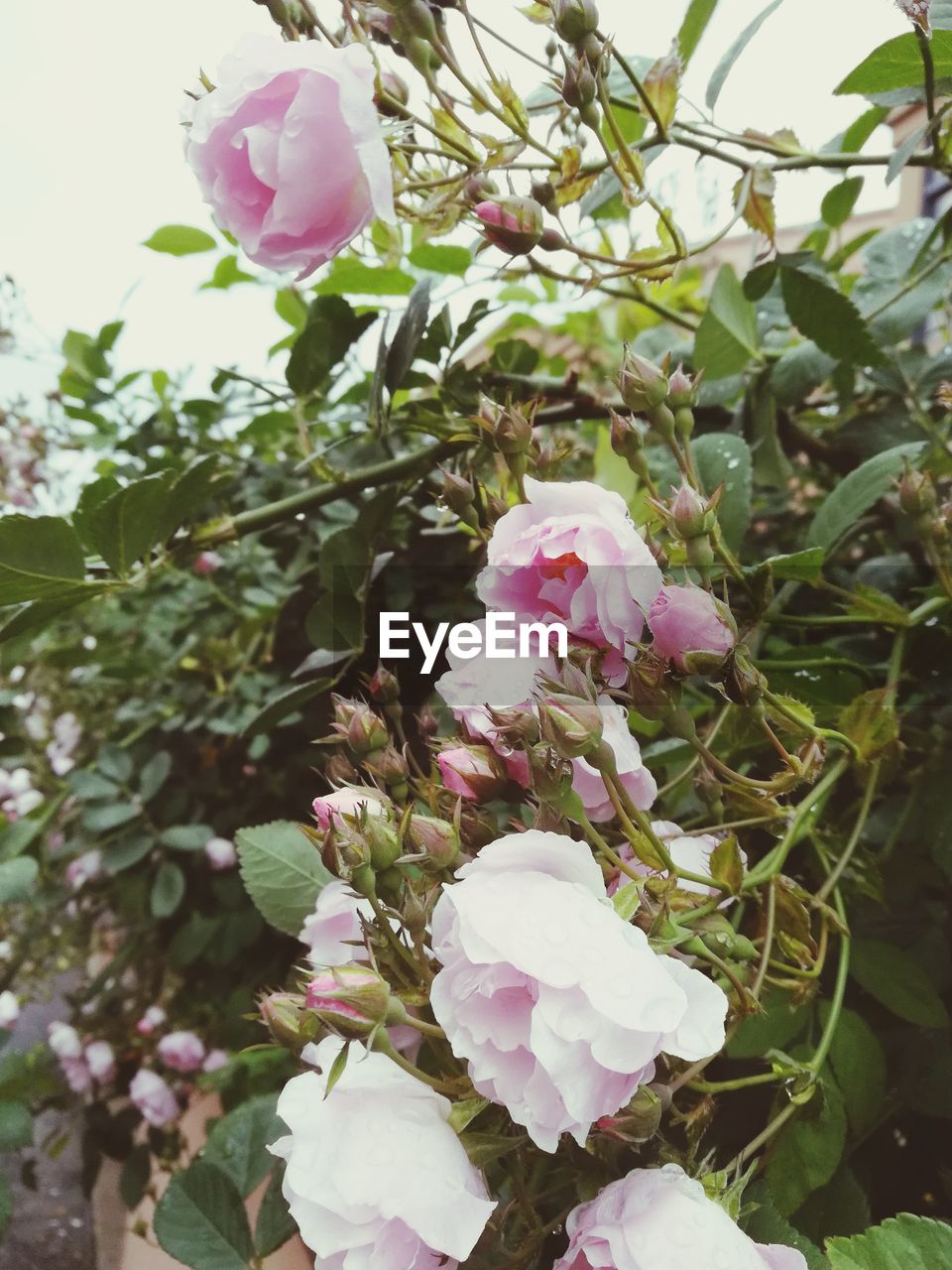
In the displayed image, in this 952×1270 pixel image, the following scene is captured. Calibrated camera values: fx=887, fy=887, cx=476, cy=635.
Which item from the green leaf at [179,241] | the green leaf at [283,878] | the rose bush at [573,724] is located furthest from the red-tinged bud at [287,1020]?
the green leaf at [179,241]

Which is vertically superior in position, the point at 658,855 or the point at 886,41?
the point at 886,41

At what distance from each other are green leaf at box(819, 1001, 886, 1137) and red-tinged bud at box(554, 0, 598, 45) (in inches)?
13.8

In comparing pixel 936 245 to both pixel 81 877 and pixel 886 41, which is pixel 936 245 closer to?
pixel 886 41

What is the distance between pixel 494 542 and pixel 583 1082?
14 cm

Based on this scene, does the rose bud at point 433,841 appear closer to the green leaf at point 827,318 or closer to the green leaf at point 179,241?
the green leaf at point 827,318

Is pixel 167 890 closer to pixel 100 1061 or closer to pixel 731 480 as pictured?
pixel 100 1061

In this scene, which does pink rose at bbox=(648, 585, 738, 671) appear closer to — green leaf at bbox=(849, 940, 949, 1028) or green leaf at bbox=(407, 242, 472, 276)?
green leaf at bbox=(849, 940, 949, 1028)

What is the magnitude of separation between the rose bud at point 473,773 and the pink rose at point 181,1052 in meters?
0.68

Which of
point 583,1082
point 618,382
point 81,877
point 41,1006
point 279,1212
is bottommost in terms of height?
point 41,1006

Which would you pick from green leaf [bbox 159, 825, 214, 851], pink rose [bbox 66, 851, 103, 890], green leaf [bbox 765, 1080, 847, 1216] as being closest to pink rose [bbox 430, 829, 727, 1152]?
green leaf [bbox 765, 1080, 847, 1216]

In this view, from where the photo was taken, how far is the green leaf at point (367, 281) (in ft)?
1.70

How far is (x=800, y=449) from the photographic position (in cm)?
55

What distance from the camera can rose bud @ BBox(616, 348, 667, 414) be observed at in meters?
0.27

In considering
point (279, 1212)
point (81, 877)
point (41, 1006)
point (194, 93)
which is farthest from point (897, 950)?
point (41, 1006)
